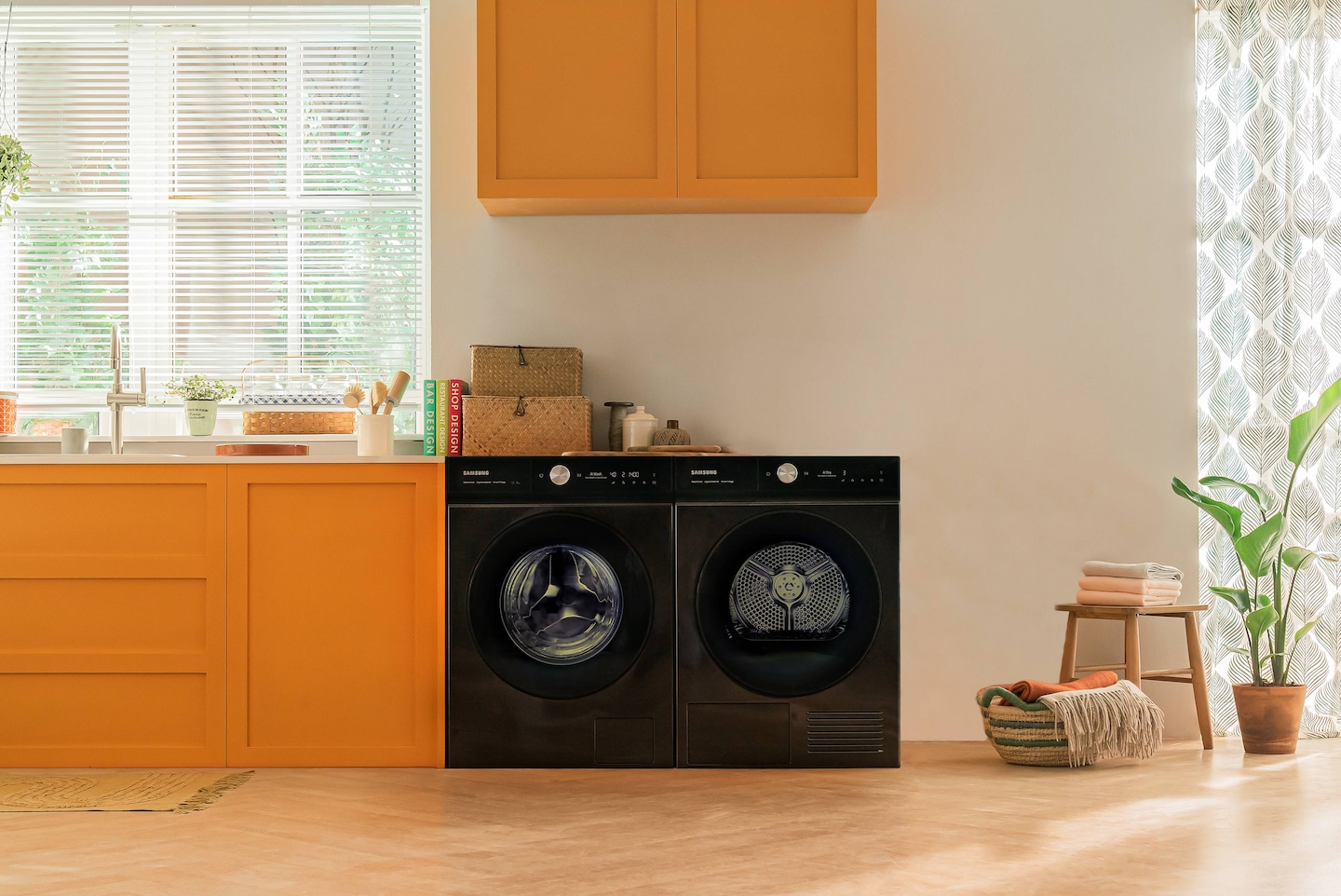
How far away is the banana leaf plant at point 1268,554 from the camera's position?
2.89 m

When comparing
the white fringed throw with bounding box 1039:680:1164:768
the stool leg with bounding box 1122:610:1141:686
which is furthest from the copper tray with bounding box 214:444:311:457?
the stool leg with bounding box 1122:610:1141:686

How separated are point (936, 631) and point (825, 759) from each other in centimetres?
72

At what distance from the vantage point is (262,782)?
2566 millimetres

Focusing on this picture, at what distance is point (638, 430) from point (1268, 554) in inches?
72.3

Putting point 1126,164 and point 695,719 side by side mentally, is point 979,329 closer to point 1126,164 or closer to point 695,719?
point 1126,164

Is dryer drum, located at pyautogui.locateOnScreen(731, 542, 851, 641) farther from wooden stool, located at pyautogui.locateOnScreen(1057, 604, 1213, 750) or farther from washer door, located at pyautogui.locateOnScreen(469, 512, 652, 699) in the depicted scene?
wooden stool, located at pyautogui.locateOnScreen(1057, 604, 1213, 750)

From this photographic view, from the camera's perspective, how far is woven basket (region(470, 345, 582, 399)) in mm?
3027

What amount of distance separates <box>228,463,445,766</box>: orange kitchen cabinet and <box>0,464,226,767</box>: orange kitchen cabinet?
71mm

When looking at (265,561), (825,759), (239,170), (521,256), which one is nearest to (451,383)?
(521,256)

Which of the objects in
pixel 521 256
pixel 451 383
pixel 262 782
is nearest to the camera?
pixel 262 782

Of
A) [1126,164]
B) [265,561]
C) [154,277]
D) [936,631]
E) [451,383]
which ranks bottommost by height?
[936,631]

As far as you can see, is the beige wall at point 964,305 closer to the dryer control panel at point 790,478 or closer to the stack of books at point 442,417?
the stack of books at point 442,417

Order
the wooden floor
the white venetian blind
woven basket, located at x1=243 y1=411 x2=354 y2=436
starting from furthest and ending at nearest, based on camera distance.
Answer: the white venetian blind → woven basket, located at x1=243 y1=411 x2=354 y2=436 → the wooden floor

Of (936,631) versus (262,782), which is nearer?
(262,782)
